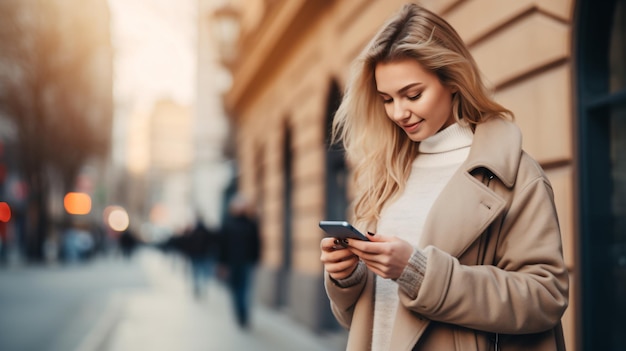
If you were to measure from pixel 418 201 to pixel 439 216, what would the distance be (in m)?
0.20

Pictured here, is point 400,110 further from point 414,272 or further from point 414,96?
point 414,272

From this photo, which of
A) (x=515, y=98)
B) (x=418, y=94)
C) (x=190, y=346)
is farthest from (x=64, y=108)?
(x=418, y=94)

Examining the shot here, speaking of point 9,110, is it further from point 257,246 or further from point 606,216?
point 606,216

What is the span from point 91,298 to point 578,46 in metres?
→ 13.9

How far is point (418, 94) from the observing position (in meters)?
1.97

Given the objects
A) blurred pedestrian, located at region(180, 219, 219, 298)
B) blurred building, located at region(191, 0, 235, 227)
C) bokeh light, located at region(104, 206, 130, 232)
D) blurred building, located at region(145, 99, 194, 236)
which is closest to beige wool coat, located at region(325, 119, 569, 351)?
blurred pedestrian, located at region(180, 219, 219, 298)

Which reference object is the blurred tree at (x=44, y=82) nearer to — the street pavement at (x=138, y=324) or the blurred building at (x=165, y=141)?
the street pavement at (x=138, y=324)

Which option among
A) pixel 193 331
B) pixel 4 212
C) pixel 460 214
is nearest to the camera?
pixel 460 214

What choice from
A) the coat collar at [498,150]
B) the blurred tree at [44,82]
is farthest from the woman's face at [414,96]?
the blurred tree at [44,82]

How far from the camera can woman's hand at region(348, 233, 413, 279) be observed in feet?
5.51

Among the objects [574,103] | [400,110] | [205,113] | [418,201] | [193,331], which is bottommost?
[193,331]

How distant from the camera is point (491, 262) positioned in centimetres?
184

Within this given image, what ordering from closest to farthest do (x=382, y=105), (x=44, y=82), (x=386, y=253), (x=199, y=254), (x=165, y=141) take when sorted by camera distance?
1. (x=386, y=253)
2. (x=382, y=105)
3. (x=199, y=254)
4. (x=44, y=82)
5. (x=165, y=141)

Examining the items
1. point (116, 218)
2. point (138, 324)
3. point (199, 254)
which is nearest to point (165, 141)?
point (116, 218)
